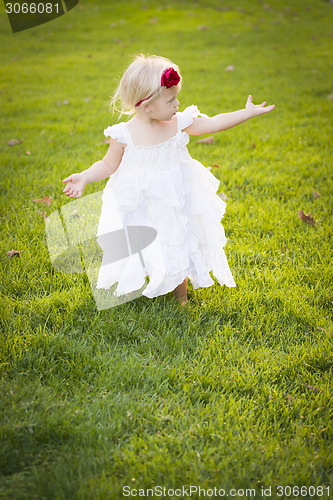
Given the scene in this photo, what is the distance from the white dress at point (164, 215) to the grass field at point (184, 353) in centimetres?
23

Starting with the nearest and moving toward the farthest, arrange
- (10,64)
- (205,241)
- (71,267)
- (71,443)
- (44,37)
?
(71,443), (205,241), (71,267), (10,64), (44,37)

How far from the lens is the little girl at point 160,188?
2.49m

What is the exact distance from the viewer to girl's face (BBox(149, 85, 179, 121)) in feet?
7.88

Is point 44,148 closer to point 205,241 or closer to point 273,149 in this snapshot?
point 273,149

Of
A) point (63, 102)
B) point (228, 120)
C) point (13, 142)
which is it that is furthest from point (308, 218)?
point (63, 102)

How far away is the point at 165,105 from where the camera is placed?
7.95 feet

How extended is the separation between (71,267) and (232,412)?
154cm

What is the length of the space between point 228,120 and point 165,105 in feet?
1.33

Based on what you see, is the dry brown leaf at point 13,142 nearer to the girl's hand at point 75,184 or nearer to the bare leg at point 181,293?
the girl's hand at point 75,184

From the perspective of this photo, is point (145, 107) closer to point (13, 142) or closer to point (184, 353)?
point (184, 353)

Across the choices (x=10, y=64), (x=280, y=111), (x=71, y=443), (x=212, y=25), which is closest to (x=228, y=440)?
(x=71, y=443)

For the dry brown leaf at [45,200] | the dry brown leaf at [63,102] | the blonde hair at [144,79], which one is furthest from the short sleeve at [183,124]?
the dry brown leaf at [63,102]

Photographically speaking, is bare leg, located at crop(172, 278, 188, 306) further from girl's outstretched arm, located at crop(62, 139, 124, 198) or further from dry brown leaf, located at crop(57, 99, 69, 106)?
dry brown leaf, located at crop(57, 99, 69, 106)

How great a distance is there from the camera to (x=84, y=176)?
2.54m
